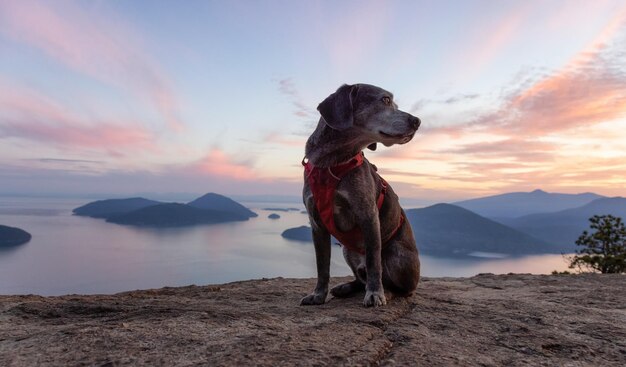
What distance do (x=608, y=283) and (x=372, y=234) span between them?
5564 millimetres

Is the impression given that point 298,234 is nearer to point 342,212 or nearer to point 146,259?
point 146,259

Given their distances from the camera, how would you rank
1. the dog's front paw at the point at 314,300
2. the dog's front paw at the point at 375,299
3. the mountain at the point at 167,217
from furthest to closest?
the mountain at the point at 167,217 < the dog's front paw at the point at 314,300 < the dog's front paw at the point at 375,299

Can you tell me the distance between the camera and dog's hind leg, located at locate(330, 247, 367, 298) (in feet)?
15.3

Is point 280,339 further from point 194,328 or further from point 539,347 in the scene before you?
point 539,347

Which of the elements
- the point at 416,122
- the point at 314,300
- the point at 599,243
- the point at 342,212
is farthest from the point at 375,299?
the point at 599,243

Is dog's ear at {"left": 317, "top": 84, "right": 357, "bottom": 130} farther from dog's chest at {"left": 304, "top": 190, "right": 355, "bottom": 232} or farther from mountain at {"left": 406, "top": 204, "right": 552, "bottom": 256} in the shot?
mountain at {"left": 406, "top": 204, "right": 552, "bottom": 256}

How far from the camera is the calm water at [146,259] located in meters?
70.9

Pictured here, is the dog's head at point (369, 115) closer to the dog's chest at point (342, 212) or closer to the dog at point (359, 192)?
the dog at point (359, 192)

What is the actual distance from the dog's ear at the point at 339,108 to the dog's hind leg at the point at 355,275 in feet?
5.52

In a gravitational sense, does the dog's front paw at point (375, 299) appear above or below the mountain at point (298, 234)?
above

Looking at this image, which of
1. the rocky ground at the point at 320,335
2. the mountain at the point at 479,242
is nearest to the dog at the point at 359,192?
the rocky ground at the point at 320,335

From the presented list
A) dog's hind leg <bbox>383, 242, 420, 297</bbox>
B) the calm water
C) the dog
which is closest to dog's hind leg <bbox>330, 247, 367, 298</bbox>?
the dog

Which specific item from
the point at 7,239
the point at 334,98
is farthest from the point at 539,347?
the point at 7,239

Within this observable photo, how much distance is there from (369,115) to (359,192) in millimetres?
893
